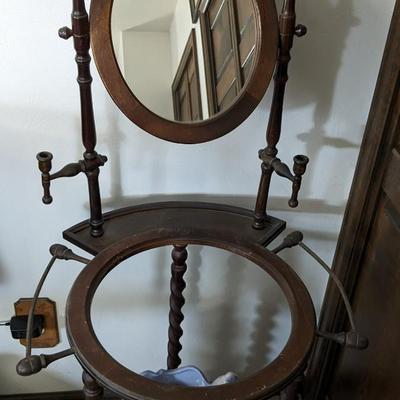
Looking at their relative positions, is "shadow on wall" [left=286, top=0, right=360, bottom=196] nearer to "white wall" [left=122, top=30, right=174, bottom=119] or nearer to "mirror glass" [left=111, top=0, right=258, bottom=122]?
"mirror glass" [left=111, top=0, right=258, bottom=122]

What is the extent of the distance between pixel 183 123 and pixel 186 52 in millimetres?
129

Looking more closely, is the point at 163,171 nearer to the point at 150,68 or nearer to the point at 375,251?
the point at 150,68

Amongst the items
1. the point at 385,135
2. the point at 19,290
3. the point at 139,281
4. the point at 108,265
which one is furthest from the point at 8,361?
the point at 385,135

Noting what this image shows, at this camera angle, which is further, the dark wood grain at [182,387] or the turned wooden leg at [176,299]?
the turned wooden leg at [176,299]

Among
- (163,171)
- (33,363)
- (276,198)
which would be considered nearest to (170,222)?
(163,171)

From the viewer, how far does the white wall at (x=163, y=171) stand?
1.11m

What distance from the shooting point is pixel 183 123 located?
1.05 metres

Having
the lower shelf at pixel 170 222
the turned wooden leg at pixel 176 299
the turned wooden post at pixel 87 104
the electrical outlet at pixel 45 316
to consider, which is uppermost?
the turned wooden post at pixel 87 104

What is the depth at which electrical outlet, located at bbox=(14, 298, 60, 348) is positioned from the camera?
1423 millimetres

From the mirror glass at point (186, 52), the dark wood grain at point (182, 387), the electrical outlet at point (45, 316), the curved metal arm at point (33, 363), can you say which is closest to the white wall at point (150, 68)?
the mirror glass at point (186, 52)

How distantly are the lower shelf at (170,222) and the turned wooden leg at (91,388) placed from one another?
265mm

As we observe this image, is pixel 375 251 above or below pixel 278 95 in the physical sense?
below

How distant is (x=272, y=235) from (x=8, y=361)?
0.85m

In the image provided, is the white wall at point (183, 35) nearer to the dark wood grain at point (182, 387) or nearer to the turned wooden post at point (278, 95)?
the turned wooden post at point (278, 95)
